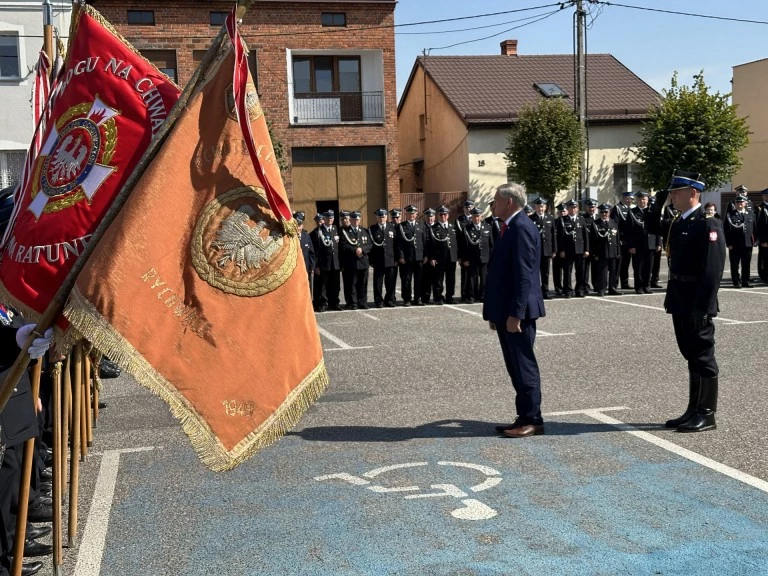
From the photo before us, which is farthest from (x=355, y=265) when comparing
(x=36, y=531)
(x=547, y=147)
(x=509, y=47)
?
(x=509, y=47)

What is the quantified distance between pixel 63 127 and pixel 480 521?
10.0 ft

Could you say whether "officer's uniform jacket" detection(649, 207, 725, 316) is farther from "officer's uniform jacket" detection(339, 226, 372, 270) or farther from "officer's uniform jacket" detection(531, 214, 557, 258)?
"officer's uniform jacket" detection(531, 214, 557, 258)

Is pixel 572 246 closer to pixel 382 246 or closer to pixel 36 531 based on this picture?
pixel 382 246

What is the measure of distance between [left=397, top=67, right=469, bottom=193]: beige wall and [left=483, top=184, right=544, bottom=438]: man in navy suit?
82.2 ft

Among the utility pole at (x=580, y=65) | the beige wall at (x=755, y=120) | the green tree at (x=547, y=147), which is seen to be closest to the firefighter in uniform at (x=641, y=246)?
the utility pole at (x=580, y=65)

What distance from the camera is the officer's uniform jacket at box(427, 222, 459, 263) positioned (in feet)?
58.4

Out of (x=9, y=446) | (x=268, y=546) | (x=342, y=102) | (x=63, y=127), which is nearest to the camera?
(x=63, y=127)

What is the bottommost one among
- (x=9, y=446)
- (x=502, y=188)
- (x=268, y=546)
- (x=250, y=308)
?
(x=268, y=546)

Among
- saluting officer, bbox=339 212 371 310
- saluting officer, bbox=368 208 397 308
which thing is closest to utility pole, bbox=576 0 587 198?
saluting officer, bbox=368 208 397 308

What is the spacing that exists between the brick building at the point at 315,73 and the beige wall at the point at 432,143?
3.39m

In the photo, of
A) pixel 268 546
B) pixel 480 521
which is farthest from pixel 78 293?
pixel 480 521

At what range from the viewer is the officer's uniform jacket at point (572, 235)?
18.0 metres

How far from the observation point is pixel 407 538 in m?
4.82

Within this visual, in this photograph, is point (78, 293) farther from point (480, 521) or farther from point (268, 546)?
point (480, 521)
